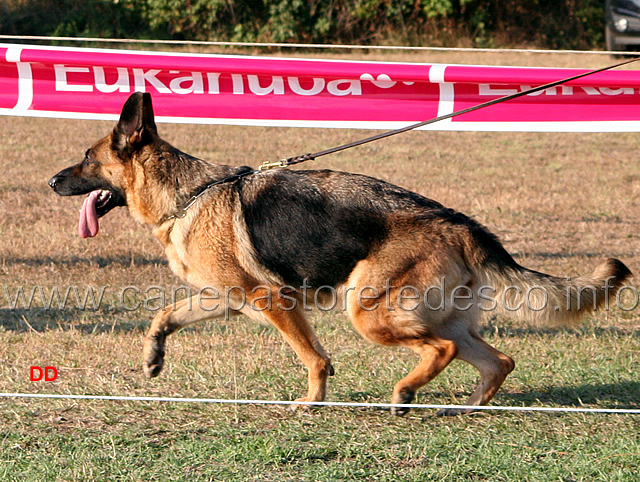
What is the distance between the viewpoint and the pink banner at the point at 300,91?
5.85m

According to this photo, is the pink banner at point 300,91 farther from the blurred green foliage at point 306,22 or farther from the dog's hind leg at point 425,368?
the blurred green foliage at point 306,22

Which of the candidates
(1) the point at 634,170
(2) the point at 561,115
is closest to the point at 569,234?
(2) the point at 561,115

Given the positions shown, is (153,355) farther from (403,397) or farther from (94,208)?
(403,397)

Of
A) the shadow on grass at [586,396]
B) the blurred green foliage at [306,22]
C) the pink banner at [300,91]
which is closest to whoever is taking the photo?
the shadow on grass at [586,396]

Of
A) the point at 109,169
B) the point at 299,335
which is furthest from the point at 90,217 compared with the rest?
the point at 299,335

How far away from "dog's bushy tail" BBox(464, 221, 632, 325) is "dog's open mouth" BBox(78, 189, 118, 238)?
2.01 metres

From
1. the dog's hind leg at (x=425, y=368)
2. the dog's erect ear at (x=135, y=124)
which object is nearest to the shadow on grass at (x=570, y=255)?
the dog's hind leg at (x=425, y=368)

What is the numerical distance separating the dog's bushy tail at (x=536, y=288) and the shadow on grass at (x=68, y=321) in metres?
2.53

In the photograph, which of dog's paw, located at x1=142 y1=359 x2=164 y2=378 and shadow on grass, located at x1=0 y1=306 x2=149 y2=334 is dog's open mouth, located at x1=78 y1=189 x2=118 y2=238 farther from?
shadow on grass, located at x1=0 y1=306 x2=149 y2=334

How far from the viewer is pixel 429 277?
4242 mm

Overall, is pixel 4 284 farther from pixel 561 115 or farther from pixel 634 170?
pixel 634 170

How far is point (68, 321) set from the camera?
589 centimetres

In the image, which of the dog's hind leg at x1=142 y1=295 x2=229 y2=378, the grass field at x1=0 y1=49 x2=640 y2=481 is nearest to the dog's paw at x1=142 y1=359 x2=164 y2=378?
the dog's hind leg at x1=142 y1=295 x2=229 y2=378

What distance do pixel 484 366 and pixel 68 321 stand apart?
9.88 feet
